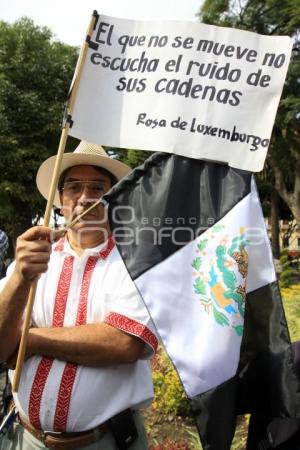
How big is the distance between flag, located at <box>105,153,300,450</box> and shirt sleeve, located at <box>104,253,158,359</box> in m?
0.12

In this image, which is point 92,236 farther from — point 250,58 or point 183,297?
point 250,58

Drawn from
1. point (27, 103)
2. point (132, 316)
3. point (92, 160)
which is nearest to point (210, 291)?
point (132, 316)

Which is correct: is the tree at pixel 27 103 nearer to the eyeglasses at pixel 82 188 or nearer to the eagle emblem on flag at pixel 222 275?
the eyeglasses at pixel 82 188

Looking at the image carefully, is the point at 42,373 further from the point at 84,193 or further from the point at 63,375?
the point at 84,193

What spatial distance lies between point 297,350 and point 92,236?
1043mm

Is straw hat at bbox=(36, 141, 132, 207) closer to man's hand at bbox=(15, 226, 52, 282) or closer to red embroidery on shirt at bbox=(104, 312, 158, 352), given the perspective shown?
man's hand at bbox=(15, 226, 52, 282)

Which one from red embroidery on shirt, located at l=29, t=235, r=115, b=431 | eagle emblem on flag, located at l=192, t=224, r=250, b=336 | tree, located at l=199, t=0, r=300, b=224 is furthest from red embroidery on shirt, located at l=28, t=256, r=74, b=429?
tree, located at l=199, t=0, r=300, b=224

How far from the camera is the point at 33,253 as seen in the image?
1.57 meters

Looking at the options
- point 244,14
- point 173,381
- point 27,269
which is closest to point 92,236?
point 27,269

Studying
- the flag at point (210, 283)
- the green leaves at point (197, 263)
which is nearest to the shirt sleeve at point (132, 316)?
the flag at point (210, 283)

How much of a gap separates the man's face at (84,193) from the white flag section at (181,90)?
35cm

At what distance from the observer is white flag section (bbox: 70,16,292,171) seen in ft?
5.58

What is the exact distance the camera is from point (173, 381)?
13.7 feet

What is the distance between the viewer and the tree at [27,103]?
1350cm
